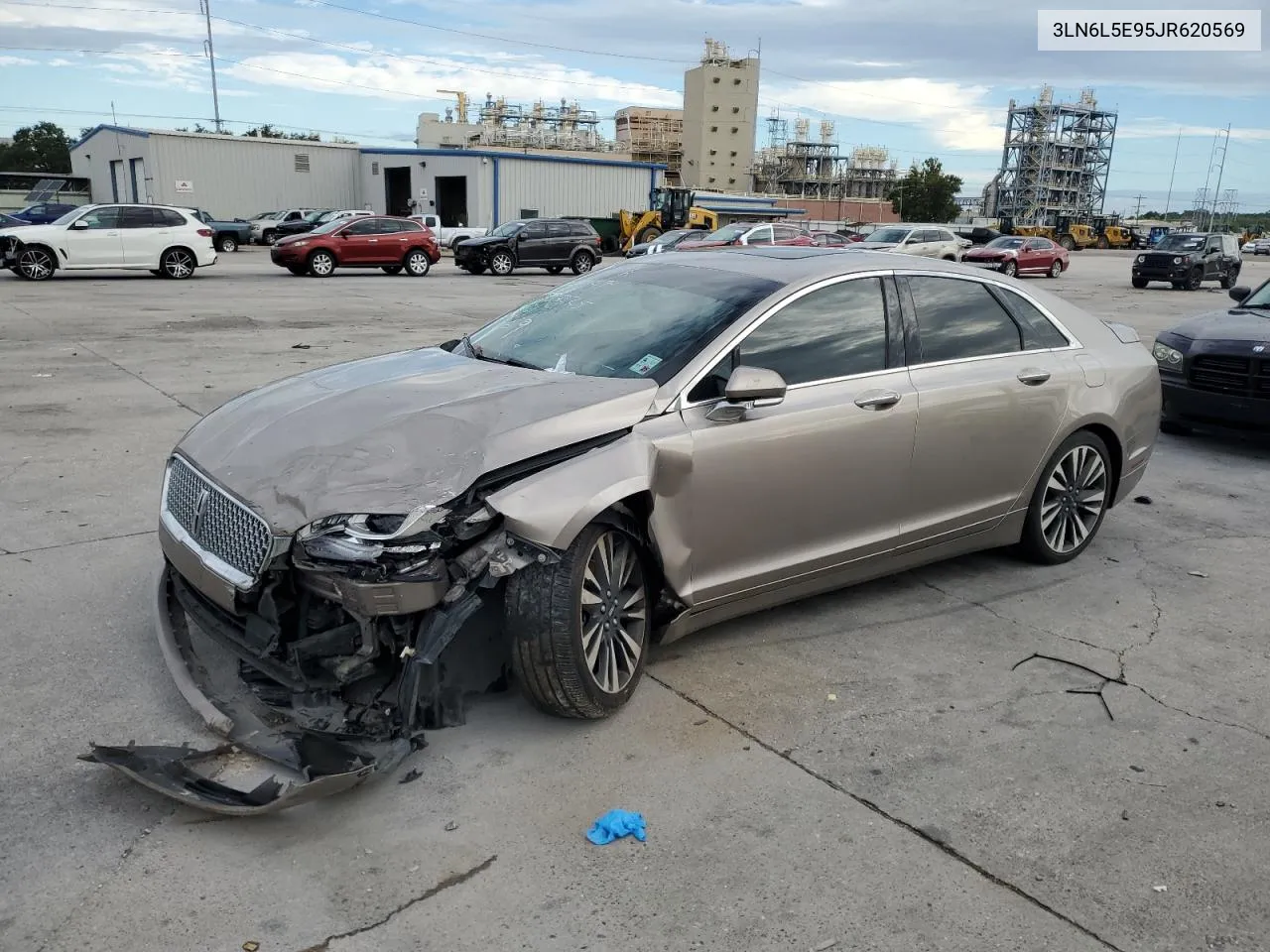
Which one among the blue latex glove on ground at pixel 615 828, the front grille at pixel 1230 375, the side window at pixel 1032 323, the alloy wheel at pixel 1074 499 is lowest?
the blue latex glove on ground at pixel 615 828

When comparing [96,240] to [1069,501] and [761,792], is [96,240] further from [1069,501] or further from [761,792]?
[761,792]

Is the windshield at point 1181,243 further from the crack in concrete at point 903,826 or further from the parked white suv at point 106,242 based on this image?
the crack in concrete at point 903,826

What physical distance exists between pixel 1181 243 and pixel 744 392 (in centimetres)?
3521

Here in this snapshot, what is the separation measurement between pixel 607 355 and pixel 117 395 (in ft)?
22.7

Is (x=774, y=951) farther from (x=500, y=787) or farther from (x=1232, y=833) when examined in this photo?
(x=1232, y=833)

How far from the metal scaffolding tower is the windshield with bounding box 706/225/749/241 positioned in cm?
11697

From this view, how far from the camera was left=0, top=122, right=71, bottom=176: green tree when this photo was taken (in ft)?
338

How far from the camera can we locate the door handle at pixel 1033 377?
200 inches

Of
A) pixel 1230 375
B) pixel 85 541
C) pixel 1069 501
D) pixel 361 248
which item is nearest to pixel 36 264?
pixel 361 248

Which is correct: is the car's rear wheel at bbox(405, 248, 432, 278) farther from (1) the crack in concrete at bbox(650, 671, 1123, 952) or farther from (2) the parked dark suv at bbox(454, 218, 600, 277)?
(1) the crack in concrete at bbox(650, 671, 1123, 952)

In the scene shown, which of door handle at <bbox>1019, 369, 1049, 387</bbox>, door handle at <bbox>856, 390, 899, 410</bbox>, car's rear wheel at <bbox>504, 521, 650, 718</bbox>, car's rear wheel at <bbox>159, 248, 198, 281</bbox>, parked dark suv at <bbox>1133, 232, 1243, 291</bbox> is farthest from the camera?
parked dark suv at <bbox>1133, 232, 1243, 291</bbox>

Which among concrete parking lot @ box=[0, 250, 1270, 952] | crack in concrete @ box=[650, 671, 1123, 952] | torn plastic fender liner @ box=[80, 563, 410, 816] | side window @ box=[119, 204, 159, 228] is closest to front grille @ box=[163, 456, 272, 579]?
torn plastic fender liner @ box=[80, 563, 410, 816]

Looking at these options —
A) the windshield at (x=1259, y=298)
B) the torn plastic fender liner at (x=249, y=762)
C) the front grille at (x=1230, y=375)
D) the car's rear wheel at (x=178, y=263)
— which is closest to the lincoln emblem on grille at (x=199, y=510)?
the torn plastic fender liner at (x=249, y=762)

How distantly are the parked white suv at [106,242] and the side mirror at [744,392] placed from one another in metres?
21.7
